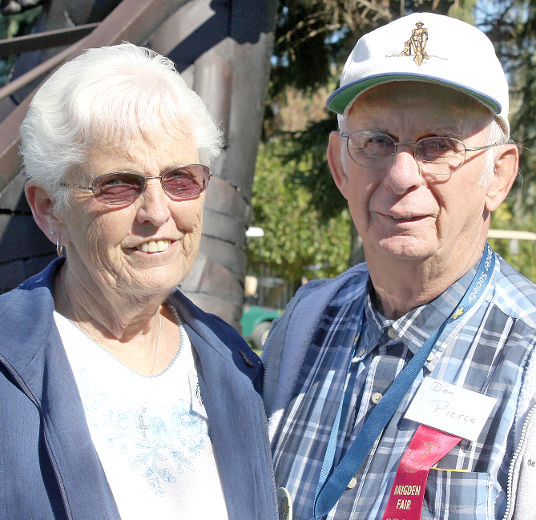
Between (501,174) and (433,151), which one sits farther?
(501,174)

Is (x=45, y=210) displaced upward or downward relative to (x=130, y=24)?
downward

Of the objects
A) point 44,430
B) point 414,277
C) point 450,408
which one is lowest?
point 44,430

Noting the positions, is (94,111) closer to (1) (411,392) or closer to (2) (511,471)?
(1) (411,392)

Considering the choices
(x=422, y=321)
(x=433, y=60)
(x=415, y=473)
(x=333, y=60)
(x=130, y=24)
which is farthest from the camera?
(x=333, y=60)

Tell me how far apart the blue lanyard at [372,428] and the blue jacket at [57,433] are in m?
0.20

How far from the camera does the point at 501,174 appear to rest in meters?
1.94

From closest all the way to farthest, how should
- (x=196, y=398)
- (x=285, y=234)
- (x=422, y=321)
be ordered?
(x=422, y=321)
(x=196, y=398)
(x=285, y=234)

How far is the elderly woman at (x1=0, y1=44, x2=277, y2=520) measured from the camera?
65.3 inches

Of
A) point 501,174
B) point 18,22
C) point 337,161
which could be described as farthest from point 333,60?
point 501,174

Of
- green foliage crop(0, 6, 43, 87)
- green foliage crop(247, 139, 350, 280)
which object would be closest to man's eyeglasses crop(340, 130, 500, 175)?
green foliage crop(0, 6, 43, 87)

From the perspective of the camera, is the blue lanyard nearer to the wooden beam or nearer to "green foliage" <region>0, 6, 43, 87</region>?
the wooden beam

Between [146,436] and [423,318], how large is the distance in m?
0.74

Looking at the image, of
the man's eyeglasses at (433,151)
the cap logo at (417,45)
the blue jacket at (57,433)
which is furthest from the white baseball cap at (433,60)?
the blue jacket at (57,433)

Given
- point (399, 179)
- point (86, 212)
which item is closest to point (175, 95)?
point (86, 212)
